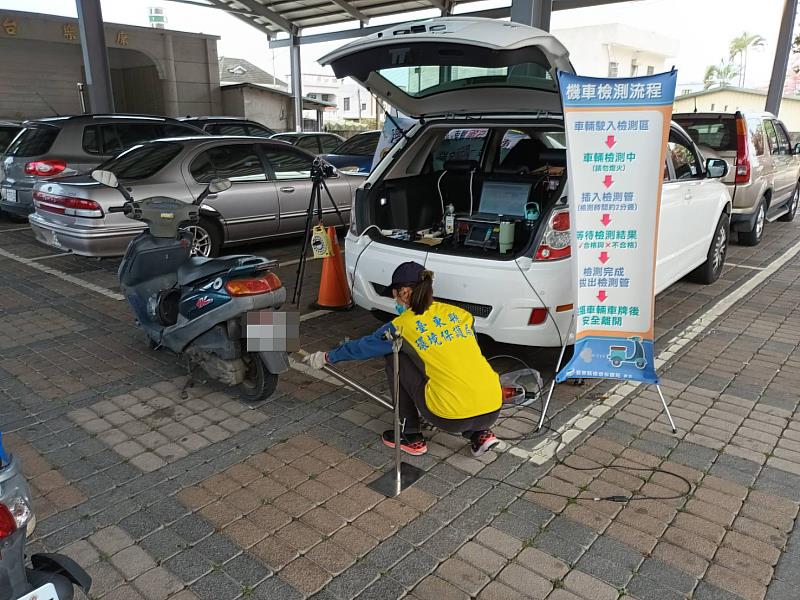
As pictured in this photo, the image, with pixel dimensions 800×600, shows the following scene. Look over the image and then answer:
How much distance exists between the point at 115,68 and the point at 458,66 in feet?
86.6

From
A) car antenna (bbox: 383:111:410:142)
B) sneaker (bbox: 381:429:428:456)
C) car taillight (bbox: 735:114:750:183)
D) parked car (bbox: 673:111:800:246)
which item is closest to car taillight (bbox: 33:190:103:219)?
car antenna (bbox: 383:111:410:142)

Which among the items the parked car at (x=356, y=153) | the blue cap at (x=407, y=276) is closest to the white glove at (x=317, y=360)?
the blue cap at (x=407, y=276)

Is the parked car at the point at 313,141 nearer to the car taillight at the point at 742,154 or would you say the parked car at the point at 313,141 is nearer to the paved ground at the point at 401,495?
the car taillight at the point at 742,154

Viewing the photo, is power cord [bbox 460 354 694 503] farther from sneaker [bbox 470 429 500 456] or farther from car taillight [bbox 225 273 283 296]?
car taillight [bbox 225 273 283 296]

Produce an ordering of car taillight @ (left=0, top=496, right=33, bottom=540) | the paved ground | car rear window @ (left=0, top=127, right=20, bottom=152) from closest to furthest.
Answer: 1. car taillight @ (left=0, top=496, right=33, bottom=540)
2. the paved ground
3. car rear window @ (left=0, top=127, right=20, bottom=152)

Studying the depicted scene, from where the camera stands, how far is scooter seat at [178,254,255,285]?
3863 mm

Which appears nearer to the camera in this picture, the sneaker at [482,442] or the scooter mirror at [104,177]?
the sneaker at [482,442]

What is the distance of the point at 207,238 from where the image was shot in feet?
23.3

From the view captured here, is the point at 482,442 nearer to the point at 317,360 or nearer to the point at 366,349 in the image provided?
the point at 366,349

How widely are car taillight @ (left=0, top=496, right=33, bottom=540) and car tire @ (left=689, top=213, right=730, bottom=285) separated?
6.42 meters

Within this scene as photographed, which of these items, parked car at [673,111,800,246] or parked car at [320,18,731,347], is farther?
parked car at [673,111,800,246]

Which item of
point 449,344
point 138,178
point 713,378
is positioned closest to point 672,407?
point 713,378

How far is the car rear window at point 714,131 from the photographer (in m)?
8.04

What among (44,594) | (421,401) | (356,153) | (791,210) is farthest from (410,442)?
(791,210)
